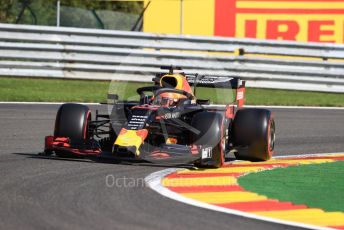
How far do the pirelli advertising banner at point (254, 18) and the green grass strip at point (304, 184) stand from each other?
1307 centimetres

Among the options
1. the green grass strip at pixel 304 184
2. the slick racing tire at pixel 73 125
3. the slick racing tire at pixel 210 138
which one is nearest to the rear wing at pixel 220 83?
the slick racing tire at pixel 210 138

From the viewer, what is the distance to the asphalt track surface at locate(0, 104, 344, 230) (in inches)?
281

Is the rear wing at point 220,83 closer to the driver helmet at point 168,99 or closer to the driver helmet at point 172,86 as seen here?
the driver helmet at point 172,86

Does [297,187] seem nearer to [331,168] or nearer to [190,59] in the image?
[331,168]

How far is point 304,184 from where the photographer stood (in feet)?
31.2

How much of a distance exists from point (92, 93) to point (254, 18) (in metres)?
6.27

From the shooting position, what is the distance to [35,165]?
10.2 metres

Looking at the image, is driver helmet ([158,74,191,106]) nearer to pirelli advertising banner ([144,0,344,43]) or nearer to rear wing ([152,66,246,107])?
rear wing ([152,66,246,107])

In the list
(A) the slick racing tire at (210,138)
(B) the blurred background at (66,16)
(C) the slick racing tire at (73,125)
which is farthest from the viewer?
(B) the blurred background at (66,16)

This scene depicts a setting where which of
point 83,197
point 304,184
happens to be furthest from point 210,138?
point 83,197

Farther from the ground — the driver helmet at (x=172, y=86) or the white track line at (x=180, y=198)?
the driver helmet at (x=172, y=86)

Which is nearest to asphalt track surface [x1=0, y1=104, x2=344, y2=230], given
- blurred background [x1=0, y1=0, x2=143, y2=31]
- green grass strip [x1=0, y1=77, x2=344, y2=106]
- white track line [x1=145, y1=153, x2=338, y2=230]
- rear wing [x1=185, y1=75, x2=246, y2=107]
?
white track line [x1=145, y1=153, x2=338, y2=230]

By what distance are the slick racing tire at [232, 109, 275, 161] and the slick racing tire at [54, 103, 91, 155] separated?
1778 millimetres

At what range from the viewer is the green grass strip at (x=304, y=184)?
334 inches
